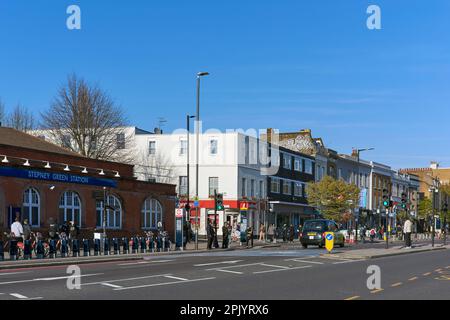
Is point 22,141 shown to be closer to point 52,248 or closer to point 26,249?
point 52,248

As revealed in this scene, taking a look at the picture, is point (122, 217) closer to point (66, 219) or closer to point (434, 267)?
point (66, 219)

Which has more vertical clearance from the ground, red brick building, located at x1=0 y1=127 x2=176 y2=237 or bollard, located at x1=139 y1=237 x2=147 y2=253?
red brick building, located at x1=0 y1=127 x2=176 y2=237

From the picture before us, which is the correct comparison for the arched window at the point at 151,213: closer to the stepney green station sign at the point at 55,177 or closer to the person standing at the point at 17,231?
the stepney green station sign at the point at 55,177

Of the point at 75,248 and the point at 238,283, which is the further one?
the point at 75,248

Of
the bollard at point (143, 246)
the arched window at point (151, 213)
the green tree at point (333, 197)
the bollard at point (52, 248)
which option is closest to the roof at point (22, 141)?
the arched window at point (151, 213)

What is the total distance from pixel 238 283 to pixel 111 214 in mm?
27054

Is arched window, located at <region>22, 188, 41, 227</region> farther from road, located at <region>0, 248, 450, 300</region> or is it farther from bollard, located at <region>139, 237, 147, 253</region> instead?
road, located at <region>0, 248, 450, 300</region>

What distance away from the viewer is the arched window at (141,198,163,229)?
4662 cm

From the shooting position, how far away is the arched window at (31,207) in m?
36.1

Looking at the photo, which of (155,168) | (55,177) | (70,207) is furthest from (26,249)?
(155,168)

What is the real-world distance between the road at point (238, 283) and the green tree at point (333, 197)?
45.3 m

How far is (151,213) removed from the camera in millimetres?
47562

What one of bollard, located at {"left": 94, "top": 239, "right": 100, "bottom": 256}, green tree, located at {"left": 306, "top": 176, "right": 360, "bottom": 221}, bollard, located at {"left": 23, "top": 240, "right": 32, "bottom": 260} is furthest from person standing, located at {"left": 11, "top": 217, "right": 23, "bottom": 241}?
green tree, located at {"left": 306, "top": 176, "right": 360, "bottom": 221}
